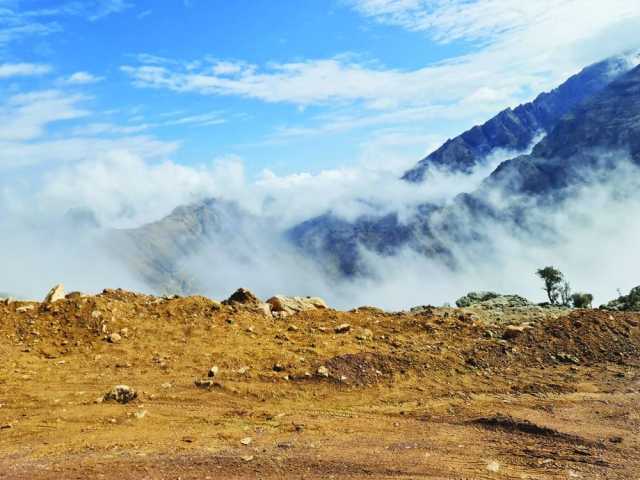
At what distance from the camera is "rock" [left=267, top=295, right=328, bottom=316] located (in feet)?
78.1

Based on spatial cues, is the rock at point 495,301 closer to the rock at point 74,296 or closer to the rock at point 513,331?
the rock at point 513,331

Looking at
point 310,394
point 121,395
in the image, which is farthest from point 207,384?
point 310,394

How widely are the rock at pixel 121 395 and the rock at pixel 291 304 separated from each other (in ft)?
30.6

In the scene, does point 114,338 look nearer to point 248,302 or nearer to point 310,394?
point 248,302

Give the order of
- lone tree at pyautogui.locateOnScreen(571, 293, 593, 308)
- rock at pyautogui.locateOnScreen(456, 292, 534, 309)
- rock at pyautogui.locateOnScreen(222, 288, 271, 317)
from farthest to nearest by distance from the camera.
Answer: lone tree at pyautogui.locateOnScreen(571, 293, 593, 308) < rock at pyautogui.locateOnScreen(456, 292, 534, 309) < rock at pyautogui.locateOnScreen(222, 288, 271, 317)

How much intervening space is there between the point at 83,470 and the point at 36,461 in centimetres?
126

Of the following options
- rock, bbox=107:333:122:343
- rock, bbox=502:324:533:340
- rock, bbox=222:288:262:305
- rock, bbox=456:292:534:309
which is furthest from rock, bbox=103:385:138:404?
rock, bbox=456:292:534:309

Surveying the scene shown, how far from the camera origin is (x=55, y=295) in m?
22.0

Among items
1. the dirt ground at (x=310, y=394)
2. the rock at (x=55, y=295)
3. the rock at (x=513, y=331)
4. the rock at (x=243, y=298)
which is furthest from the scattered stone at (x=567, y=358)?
the rock at (x=55, y=295)

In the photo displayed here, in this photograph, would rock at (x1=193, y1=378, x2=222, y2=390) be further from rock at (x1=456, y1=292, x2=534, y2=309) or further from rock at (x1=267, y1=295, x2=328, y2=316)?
rock at (x1=456, y1=292, x2=534, y2=309)

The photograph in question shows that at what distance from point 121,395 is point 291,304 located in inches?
452

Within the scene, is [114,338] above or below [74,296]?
below

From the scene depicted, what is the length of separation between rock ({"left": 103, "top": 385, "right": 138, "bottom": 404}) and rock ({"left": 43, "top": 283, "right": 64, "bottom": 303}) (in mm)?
8696

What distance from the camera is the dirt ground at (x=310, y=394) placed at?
10836 mm
